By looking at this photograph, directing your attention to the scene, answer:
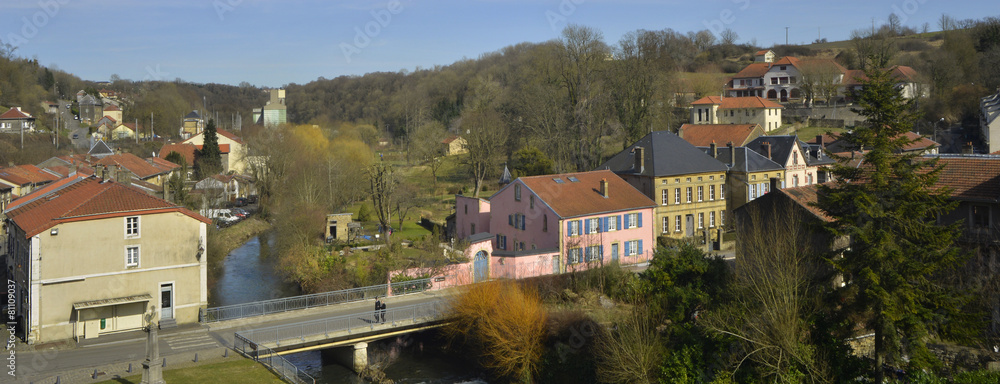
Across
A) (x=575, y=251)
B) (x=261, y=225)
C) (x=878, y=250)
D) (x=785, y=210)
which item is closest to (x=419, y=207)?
(x=261, y=225)

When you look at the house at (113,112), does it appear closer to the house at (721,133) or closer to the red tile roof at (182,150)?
the red tile roof at (182,150)

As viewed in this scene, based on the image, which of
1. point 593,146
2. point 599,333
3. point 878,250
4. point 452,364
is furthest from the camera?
point 593,146

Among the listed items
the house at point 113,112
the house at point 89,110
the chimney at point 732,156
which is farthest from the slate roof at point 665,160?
the house at point 89,110

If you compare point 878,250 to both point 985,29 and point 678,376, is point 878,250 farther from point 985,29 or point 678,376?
point 985,29

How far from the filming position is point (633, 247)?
112 feet

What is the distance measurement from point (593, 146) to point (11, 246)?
1390 inches

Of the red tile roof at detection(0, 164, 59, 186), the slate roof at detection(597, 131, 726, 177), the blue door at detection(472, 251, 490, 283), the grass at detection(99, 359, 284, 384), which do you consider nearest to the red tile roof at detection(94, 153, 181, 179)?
the red tile roof at detection(0, 164, 59, 186)

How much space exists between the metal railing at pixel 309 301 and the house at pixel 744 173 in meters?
19.9

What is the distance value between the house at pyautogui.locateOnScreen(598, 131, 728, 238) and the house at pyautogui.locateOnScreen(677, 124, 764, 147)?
35.3ft

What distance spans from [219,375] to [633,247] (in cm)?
2036

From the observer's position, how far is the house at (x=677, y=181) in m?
37.0

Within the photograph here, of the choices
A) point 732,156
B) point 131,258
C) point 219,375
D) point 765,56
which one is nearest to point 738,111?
point 732,156

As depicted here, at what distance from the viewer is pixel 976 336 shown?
1647cm

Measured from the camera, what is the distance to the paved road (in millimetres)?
18873
